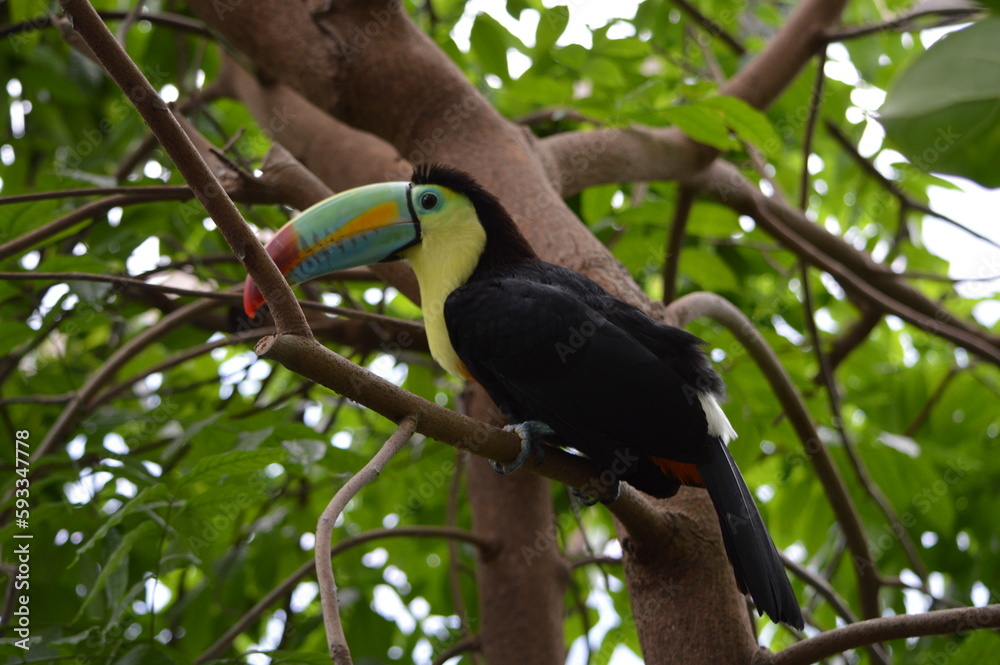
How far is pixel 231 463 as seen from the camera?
87.7 inches

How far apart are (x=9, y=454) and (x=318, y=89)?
1.91 m

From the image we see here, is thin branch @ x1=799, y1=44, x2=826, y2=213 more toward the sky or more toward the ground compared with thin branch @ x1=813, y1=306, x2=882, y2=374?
more toward the sky

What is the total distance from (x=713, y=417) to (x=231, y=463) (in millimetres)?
1274

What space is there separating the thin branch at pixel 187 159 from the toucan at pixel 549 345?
2.47 ft

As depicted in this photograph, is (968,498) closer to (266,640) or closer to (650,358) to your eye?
(650,358)

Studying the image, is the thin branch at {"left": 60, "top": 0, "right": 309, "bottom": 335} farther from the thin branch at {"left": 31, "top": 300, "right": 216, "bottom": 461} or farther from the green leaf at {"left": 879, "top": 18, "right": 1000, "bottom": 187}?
the thin branch at {"left": 31, "top": 300, "right": 216, "bottom": 461}

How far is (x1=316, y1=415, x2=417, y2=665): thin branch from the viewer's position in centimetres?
129

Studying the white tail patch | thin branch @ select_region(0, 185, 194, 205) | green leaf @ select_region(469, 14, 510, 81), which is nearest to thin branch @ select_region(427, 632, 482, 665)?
the white tail patch

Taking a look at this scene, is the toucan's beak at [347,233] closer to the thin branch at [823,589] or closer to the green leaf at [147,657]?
the green leaf at [147,657]

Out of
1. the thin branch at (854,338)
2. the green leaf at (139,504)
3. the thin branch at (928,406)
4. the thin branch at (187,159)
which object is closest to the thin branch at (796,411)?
the thin branch at (854,338)

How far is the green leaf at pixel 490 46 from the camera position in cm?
383

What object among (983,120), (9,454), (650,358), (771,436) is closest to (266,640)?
(9,454)

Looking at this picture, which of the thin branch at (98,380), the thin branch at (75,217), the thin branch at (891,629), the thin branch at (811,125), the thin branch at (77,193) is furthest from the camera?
the thin branch at (811,125)

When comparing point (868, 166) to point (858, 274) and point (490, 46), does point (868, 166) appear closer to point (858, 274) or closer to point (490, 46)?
point (858, 274)
